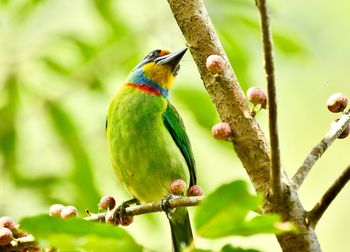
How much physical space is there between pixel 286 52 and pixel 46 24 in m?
1.64

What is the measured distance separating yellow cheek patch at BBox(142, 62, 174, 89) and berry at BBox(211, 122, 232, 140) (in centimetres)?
216

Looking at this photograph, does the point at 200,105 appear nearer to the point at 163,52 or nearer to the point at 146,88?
the point at 146,88

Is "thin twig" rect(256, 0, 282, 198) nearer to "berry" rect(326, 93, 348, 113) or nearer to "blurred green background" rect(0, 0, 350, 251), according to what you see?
"berry" rect(326, 93, 348, 113)

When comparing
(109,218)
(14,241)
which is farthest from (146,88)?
(14,241)

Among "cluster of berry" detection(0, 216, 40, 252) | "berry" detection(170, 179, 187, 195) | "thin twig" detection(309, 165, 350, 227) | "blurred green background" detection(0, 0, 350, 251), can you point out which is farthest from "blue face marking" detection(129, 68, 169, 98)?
"thin twig" detection(309, 165, 350, 227)

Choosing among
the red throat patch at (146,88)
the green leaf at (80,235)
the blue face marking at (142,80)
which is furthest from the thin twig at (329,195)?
the blue face marking at (142,80)

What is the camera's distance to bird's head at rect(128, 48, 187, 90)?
423 centimetres

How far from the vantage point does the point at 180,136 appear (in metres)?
3.64

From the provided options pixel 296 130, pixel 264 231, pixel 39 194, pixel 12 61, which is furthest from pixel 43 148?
pixel 296 130

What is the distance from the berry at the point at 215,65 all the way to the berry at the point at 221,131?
15 cm

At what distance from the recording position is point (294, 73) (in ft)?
24.8

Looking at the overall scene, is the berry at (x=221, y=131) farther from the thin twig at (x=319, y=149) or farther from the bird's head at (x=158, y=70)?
the bird's head at (x=158, y=70)

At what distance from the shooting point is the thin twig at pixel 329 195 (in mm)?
1768

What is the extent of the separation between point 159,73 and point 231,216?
2961mm
